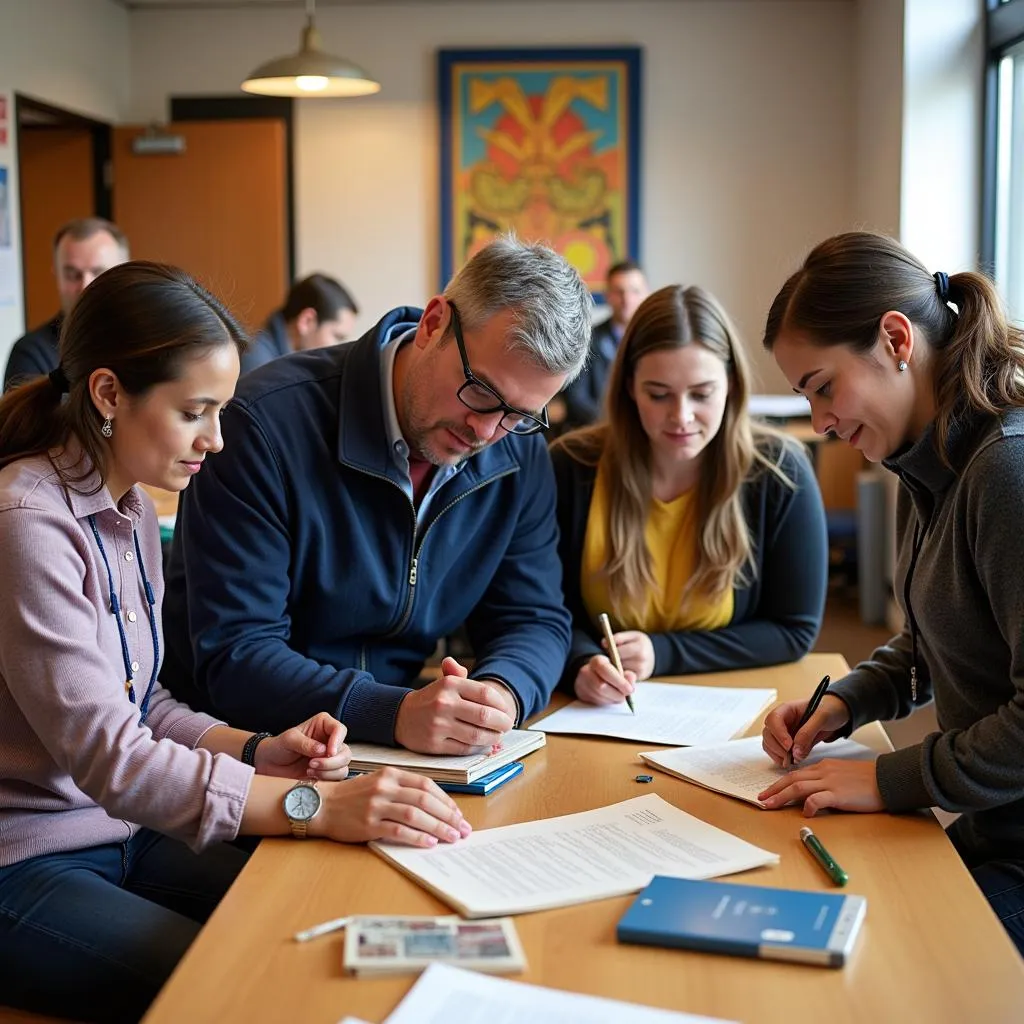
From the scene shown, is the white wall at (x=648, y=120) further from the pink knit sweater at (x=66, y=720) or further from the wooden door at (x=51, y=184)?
the pink knit sweater at (x=66, y=720)

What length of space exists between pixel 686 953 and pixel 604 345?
523 cm

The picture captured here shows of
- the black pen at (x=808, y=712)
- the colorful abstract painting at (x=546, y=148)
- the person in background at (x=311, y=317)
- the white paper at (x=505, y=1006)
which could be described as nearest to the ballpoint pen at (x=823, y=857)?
the black pen at (x=808, y=712)

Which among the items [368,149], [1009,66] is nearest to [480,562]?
[1009,66]

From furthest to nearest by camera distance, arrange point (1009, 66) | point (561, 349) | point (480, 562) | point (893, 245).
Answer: point (1009, 66) < point (480, 562) < point (561, 349) < point (893, 245)

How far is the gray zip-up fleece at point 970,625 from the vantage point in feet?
4.90

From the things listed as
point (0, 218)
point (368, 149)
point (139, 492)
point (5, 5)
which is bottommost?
point (139, 492)

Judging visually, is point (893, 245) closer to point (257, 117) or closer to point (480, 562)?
point (480, 562)

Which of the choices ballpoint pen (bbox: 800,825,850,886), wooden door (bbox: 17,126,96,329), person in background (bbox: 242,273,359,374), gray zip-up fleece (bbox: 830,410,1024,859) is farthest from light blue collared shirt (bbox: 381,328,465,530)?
wooden door (bbox: 17,126,96,329)

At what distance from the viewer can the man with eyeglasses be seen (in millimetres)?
1797

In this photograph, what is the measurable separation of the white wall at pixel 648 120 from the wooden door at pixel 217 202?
15 centimetres

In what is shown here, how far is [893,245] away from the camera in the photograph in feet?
5.61

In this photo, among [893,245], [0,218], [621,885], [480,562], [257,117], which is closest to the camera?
[621,885]

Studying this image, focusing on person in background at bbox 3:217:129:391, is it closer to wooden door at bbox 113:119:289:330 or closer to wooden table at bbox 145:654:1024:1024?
wooden door at bbox 113:119:289:330

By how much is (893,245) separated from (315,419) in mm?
864
